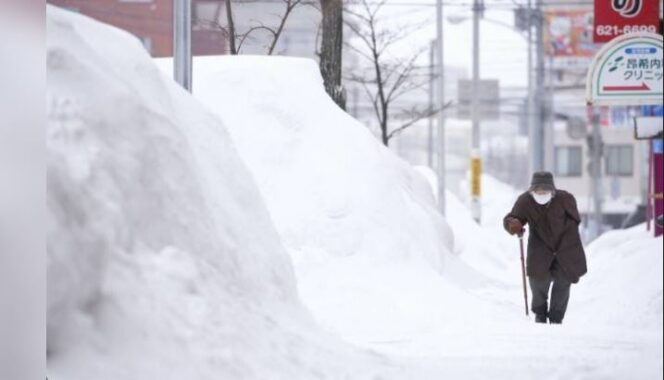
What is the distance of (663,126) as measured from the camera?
2.82 metres

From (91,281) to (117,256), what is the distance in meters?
0.09

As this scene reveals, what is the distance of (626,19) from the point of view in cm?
284

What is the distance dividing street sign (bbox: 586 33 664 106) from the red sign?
2 cm

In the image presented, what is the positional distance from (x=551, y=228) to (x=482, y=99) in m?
0.49

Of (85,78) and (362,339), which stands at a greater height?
(85,78)

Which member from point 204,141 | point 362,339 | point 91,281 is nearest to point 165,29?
point 204,141

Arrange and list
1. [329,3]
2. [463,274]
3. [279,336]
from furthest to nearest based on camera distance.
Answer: [463,274], [329,3], [279,336]

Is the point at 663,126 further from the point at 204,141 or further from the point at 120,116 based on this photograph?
the point at 120,116

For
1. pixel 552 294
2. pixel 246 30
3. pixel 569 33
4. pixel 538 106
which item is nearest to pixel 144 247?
pixel 246 30

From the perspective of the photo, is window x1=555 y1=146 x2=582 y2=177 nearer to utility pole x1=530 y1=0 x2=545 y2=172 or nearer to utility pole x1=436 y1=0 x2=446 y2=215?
utility pole x1=530 y1=0 x2=545 y2=172

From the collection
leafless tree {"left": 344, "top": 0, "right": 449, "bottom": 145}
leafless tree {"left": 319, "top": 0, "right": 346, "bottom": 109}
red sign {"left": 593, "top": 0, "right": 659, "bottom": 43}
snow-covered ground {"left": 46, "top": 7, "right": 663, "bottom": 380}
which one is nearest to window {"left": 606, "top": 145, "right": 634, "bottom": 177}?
snow-covered ground {"left": 46, "top": 7, "right": 663, "bottom": 380}

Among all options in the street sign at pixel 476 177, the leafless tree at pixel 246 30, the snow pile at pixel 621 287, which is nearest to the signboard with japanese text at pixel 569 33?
the street sign at pixel 476 177

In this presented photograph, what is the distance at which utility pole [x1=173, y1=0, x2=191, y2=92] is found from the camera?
9.42 ft

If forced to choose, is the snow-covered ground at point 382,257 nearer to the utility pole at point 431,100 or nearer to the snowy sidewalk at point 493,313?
the snowy sidewalk at point 493,313
